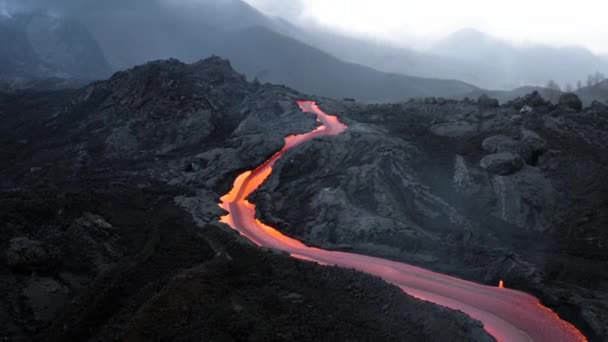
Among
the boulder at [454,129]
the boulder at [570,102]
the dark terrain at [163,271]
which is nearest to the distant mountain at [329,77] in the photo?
the boulder at [570,102]

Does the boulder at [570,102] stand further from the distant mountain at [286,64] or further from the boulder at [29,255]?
the distant mountain at [286,64]

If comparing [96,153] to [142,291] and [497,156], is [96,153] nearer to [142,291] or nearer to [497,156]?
[142,291]

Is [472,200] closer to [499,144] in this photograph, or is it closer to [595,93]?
[499,144]

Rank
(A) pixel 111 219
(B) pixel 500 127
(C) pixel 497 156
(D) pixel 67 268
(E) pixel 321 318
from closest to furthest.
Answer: (E) pixel 321 318
(D) pixel 67 268
(A) pixel 111 219
(C) pixel 497 156
(B) pixel 500 127

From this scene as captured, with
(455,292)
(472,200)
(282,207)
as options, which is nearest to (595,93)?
(472,200)

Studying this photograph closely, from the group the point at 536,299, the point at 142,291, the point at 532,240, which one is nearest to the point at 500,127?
the point at 532,240

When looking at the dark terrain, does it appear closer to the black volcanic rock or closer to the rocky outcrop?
the rocky outcrop

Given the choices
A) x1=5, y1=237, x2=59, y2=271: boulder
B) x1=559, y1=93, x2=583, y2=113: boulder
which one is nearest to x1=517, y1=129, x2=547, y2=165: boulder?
x1=559, y1=93, x2=583, y2=113: boulder
